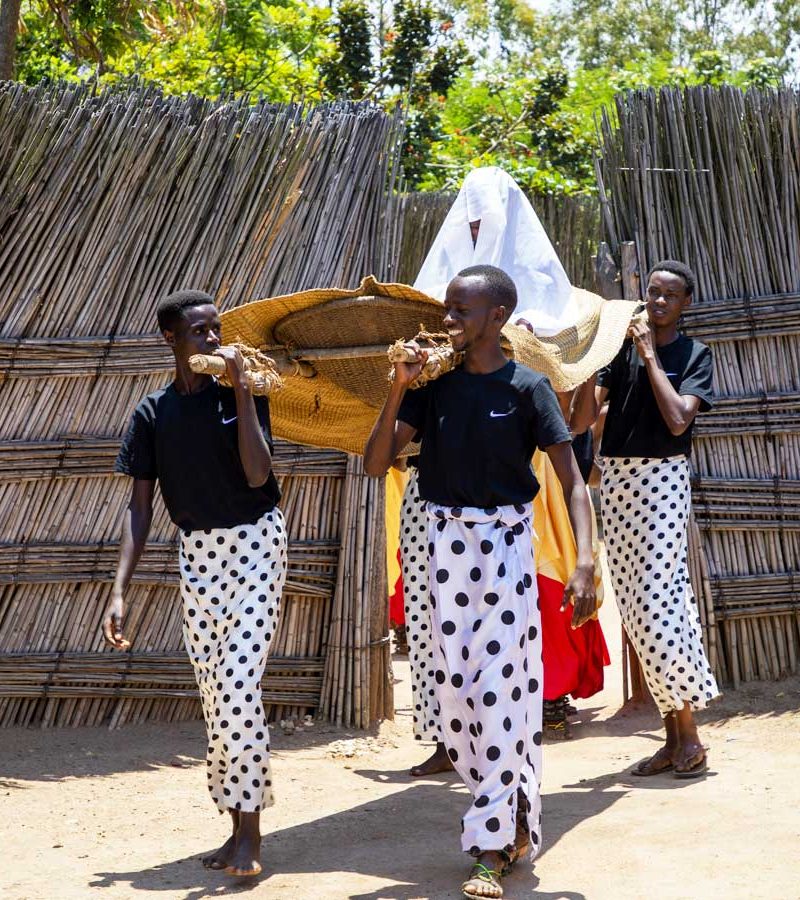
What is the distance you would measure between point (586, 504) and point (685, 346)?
145cm

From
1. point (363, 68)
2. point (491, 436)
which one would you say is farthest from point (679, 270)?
point (363, 68)

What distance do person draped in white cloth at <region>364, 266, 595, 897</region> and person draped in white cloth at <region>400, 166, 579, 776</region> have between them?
1.05m

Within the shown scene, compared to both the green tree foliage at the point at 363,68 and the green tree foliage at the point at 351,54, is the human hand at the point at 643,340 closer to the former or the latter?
the green tree foliage at the point at 363,68

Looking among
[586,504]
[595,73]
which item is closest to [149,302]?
[586,504]

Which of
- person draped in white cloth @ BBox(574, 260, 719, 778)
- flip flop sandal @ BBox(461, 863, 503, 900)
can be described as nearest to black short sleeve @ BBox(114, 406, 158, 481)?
flip flop sandal @ BBox(461, 863, 503, 900)

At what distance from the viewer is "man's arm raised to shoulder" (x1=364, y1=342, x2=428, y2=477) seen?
3.52 metres

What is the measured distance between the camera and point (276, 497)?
3885 mm

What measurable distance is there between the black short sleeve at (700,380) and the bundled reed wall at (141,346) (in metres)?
1.58

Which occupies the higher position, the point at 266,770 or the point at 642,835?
the point at 266,770

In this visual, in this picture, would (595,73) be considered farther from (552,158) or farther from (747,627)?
(747,627)

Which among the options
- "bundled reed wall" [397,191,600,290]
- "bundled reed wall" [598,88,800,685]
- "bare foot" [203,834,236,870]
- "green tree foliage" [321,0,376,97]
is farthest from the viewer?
"green tree foliage" [321,0,376,97]

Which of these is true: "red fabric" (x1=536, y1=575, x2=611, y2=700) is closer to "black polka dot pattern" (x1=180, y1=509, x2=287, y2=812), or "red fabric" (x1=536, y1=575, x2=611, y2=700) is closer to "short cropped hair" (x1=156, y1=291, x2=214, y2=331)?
"black polka dot pattern" (x1=180, y1=509, x2=287, y2=812)

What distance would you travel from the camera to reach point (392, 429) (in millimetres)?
3635

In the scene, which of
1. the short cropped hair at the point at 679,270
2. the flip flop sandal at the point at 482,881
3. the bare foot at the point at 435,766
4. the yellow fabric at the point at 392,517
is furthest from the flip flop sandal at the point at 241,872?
the short cropped hair at the point at 679,270
